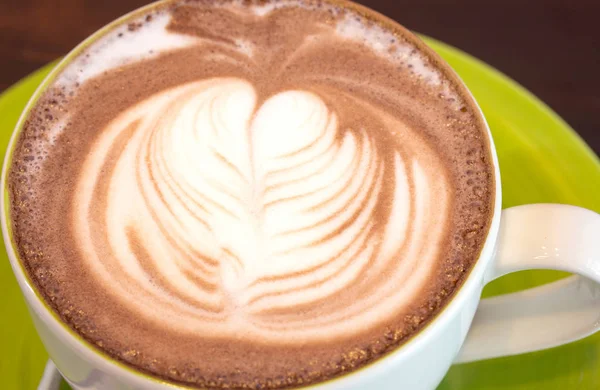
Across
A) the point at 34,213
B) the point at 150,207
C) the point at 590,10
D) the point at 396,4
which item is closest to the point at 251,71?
the point at 150,207

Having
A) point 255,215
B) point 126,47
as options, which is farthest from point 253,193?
point 126,47

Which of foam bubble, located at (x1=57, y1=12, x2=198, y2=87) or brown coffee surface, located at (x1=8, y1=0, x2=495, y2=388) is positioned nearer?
brown coffee surface, located at (x1=8, y1=0, x2=495, y2=388)

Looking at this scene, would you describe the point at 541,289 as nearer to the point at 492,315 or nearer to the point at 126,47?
the point at 492,315

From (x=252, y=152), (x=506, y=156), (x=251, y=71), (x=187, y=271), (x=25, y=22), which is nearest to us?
(x=187, y=271)

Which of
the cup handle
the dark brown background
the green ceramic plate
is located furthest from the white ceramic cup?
the dark brown background

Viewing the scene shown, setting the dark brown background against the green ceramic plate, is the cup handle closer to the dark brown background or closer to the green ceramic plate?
the green ceramic plate

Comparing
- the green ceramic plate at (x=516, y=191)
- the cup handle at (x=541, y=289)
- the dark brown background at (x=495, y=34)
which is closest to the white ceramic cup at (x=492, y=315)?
the cup handle at (x=541, y=289)

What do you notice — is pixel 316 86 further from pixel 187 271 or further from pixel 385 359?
pixel 385 359
